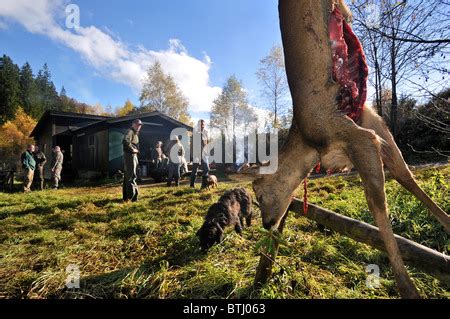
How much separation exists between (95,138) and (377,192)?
2118 cm

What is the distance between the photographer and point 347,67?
189 cm

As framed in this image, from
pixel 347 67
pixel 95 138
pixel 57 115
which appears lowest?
pixel 347 67

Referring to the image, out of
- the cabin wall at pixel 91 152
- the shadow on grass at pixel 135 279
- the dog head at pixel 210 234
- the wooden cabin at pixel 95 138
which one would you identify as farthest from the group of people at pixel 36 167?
the dog head at pixel 210 234

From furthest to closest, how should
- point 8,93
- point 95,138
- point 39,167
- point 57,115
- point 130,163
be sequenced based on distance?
1. point 8,93
2. point 57,115
3. point 95,138
4. point 39,167
5. point 130,163

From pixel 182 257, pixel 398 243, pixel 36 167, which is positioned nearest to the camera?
pixel 398 243

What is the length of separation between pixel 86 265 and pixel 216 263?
1.84m

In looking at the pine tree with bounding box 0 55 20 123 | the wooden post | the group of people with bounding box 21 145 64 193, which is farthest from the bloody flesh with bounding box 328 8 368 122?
the pine tree with bounding box 0 55 20 123

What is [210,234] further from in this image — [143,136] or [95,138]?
[95,138]

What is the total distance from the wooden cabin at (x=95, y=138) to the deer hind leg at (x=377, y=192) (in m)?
17.5

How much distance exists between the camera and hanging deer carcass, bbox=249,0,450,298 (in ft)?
5.24

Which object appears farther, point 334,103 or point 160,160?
point 160,160

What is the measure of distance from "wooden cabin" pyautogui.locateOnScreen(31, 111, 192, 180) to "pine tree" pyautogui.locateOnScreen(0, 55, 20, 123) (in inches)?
1375

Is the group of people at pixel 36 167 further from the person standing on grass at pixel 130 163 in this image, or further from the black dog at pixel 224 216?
the black dog at pixel 224 216

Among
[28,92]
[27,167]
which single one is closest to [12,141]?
[28,92]
